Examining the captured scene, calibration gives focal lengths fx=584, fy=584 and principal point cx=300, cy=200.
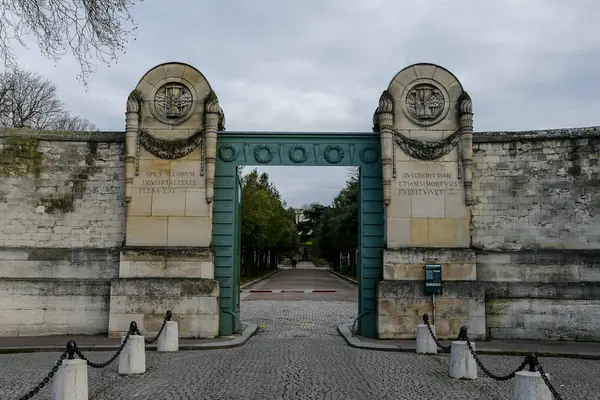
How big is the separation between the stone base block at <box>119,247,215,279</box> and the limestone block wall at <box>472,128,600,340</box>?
6.27 metres

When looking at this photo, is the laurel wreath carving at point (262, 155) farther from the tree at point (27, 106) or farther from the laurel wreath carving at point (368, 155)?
the tree at point (27, 106)

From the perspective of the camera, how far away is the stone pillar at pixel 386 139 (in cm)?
1323

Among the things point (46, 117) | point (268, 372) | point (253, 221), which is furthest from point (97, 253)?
point (46, 117)

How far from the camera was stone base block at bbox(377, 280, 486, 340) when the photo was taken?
12.7 metres

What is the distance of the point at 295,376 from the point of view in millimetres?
9016

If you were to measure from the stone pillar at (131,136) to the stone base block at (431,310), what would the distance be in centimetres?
616

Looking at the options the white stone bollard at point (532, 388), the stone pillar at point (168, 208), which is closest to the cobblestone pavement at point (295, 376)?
the white stone bollard at point (532, 388)

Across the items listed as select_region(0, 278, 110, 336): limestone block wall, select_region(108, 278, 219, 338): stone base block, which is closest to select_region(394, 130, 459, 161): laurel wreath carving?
select_region(108, 278, 219, 338): stone base block

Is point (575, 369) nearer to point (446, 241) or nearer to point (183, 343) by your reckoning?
point (446, 241)

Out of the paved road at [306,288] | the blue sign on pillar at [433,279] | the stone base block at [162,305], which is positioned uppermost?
the blue sign on pillar at [433,279]

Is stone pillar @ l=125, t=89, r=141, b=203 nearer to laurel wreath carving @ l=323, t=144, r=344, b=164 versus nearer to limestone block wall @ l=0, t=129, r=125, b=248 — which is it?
limestone block wall @ l=0, t=129, r=125, b=248

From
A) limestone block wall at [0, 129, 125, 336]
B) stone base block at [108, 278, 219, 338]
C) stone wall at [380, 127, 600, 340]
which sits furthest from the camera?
limestone block wall at [0, 129, 125, 336]

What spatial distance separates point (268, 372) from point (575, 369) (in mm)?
5239

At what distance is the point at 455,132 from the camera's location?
13.5m
